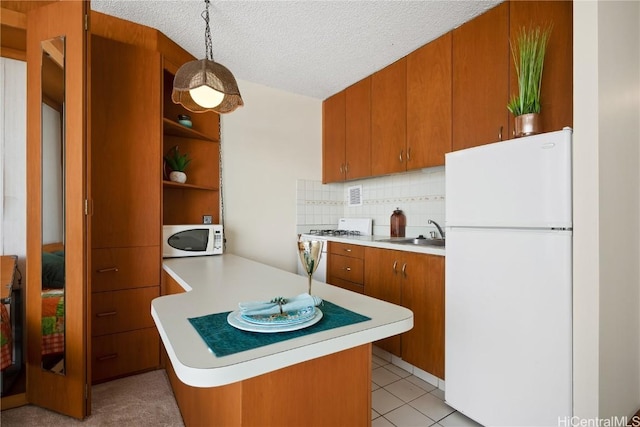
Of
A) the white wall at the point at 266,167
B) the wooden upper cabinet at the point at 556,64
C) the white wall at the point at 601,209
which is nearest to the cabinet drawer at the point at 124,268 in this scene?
the white wall at the point at 266,167

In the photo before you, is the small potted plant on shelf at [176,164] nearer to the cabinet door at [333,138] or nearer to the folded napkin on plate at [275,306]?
the cabinet door at [333,138]

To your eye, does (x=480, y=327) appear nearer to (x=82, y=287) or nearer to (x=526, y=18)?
(x=526, y=18)

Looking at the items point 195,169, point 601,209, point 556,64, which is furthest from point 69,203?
point 556,64

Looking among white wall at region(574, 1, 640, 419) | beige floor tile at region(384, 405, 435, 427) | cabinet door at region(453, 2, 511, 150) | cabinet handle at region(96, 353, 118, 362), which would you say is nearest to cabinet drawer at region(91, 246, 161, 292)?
cabinet handle at region(96, 353, 118, 362)

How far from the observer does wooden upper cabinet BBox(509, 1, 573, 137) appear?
1.58m

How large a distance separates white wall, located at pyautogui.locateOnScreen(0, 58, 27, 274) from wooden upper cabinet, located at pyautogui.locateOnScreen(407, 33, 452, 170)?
2.68 meters

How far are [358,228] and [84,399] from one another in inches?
97.0

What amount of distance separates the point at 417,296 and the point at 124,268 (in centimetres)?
195

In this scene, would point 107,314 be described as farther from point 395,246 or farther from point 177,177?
point 395,246

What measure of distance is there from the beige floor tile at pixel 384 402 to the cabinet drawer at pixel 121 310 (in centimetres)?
156

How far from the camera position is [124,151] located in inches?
80.9

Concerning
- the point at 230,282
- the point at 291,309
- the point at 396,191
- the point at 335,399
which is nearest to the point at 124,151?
the point at 230,282

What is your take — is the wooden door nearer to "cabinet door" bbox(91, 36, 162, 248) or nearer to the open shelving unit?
"cabinet door" bbox(91, 36, 162, 248)

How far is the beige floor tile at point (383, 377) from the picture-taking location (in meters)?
2.05
